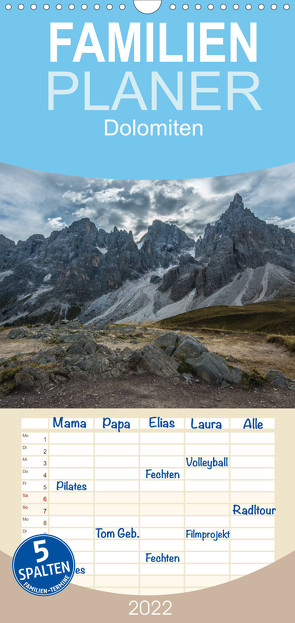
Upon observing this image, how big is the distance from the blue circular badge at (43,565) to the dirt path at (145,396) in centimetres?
328

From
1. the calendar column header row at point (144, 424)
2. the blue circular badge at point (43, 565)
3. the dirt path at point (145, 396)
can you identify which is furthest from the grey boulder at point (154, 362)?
the blue circular badge at point (43, 565)

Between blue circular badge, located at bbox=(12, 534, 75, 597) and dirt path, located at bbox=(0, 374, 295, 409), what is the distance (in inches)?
129

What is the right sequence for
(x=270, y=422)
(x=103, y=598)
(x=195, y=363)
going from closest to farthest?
(x=103, y=598)
(x=270, y=422)
(x=195, y=363)

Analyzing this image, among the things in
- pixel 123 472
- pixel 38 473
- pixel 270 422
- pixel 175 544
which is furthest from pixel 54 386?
pixel 270 422

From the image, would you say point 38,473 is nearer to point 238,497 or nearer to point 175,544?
point 175,544

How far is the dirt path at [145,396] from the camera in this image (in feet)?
25.7

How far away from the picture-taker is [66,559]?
4379 mm

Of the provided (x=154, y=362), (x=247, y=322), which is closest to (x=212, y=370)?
(x=154, y=362)

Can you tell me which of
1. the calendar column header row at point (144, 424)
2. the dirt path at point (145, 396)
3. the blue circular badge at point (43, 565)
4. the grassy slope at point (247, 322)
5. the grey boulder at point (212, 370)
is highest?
the grassy slope at point (247, 322)

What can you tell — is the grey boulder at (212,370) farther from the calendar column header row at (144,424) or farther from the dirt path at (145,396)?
the calendar column header row at (144,424)

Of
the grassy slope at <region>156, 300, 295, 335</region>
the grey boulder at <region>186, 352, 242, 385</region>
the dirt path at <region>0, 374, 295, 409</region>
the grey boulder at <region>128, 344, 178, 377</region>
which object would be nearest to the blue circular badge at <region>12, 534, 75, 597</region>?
the dirt path at <region>0, 374, 295, 409</region>

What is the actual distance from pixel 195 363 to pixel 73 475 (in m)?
6.85

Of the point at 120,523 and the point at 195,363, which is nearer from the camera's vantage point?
the point at 120,523

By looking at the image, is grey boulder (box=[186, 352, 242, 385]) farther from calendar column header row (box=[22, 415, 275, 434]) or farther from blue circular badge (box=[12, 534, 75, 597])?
blue circular badge (box=[12, 534, 75, 597])
